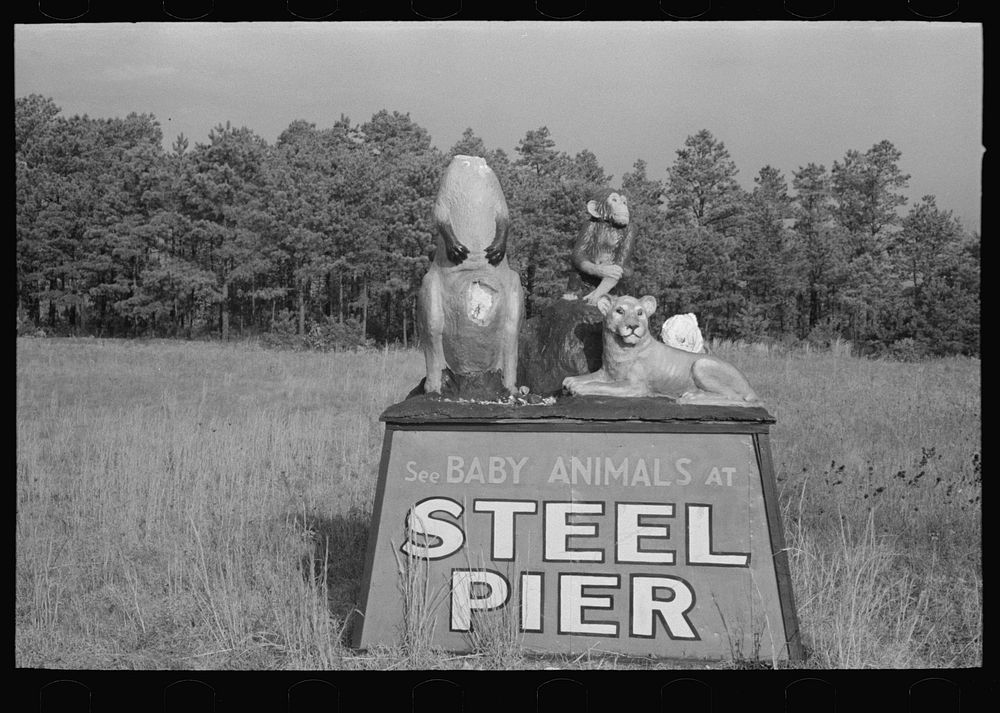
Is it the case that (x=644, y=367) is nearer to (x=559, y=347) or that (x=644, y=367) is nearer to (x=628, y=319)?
(x=628, y=319)

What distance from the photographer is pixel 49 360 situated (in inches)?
713

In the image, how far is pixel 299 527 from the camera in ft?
24.9

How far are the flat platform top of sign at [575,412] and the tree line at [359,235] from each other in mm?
19496

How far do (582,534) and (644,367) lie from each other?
0.98 m

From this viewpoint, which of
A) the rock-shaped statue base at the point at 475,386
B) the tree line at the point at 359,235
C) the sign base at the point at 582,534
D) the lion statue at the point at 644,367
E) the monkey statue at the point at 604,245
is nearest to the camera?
the sign base at the point at 582,534

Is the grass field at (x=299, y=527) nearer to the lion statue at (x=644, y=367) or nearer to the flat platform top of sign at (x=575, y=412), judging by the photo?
the flat platform top of sign at (x=575, y=412)

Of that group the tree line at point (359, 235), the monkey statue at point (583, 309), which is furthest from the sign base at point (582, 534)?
the tree line at point (359, 235)

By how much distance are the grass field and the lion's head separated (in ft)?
A: 5.44

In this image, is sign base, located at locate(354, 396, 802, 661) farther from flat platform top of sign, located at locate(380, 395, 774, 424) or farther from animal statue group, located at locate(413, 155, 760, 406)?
animal statue group, located at locate(413, 155, 760, 406)

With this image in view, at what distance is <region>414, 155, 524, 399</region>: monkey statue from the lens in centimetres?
522

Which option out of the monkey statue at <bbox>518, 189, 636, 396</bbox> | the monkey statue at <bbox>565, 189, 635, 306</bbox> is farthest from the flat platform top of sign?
the monkey statue at <bbox>565, 189, 635, 306</bbox>

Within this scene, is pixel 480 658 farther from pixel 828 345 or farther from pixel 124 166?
pixel 124 166

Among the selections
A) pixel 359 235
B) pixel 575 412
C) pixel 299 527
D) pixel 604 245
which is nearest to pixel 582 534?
pixel 575 412

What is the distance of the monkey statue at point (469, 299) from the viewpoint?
17.1 feet
